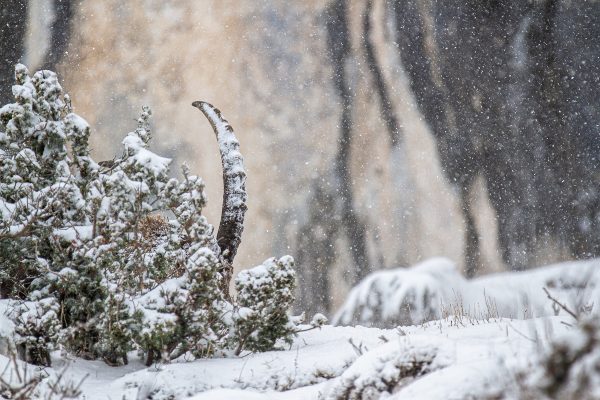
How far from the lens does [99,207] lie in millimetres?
6828

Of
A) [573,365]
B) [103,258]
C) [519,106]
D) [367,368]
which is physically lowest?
[573,365]

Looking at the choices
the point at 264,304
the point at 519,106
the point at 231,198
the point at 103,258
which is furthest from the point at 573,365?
the point at 519,106

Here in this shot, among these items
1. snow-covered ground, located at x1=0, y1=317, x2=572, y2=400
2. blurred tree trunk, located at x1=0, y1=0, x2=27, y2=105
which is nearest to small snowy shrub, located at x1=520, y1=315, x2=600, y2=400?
snow-covered ground, located at x1=0, y1=317, x2=572, y2=400

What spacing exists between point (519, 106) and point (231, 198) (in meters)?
28.1

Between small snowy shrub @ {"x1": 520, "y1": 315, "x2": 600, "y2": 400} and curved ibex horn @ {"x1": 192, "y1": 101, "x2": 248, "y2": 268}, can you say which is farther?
curved ibex horn @ {"x1": 192, "y1": 101, "x2": 248, "y2": 268}

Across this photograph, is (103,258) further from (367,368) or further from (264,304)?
(367,368)

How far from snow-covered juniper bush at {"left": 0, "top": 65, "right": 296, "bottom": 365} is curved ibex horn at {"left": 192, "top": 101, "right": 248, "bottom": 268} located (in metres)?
2.14

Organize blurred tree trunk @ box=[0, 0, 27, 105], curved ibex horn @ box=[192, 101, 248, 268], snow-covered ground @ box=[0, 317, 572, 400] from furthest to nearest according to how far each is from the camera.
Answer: blurred tree trunk @ box=[0, 0, 27, 105] → curved ibex horn @ box=[192, 101, 248, 268] → snow-covered ground @ box=[0, 317, 572, 400]

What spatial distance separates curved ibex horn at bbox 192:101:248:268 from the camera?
9859mm

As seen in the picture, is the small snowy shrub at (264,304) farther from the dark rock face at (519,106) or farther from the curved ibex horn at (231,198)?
the dark rock face at (519,106)

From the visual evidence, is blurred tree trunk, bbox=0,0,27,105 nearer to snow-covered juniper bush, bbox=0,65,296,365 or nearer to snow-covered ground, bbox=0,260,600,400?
snow-covered juniper bush, bbox=0,65,296,365

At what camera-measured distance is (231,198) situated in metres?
9.98

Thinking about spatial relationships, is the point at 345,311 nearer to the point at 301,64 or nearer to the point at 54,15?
the point at 301,64

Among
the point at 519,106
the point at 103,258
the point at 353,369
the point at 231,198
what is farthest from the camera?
the point at 519,106
